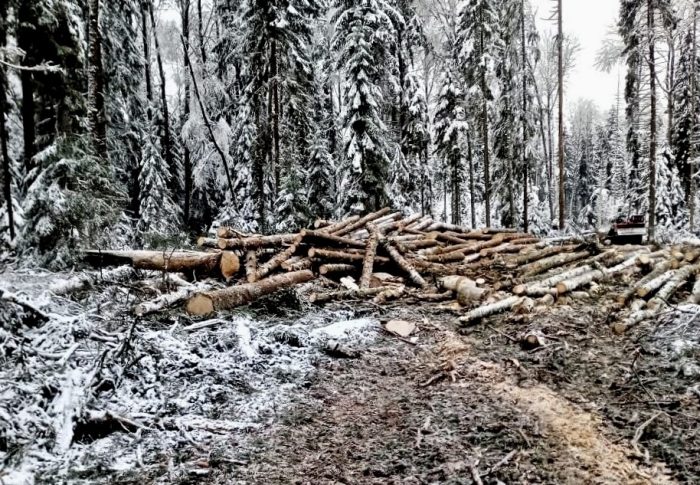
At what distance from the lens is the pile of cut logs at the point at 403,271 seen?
7.55 meters

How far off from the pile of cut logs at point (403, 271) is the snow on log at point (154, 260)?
19 millimetres

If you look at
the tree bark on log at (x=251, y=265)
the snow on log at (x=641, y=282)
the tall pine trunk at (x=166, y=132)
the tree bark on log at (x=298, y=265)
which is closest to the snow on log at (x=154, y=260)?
the tree bark on log at (x=251, y=265)

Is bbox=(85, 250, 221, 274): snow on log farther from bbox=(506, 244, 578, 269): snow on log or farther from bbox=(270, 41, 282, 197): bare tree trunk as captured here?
bbox=(270, 41, 282, 197): bare tree trunk

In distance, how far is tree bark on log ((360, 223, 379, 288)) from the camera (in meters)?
9.36

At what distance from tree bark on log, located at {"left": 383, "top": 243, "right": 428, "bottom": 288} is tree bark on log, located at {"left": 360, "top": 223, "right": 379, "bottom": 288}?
11.7 inches

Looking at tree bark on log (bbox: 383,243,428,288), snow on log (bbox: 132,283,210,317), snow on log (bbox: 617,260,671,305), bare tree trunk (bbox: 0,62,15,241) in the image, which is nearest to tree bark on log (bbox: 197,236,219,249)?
snow on log (bbox: 132,283,210,317)

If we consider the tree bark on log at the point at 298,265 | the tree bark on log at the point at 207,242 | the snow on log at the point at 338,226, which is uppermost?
the snow on log at the point at 338,226

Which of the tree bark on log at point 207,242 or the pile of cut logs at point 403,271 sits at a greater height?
the tree bark on log at point 207,242

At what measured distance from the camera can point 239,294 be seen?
7.30 metres

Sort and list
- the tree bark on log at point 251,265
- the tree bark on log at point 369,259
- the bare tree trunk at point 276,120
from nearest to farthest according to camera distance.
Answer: the tree bark on log at point 251,265
the tree bark on log at point 369,259
the bare tree trunk at point 276,120

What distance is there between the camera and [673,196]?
26.7 metres

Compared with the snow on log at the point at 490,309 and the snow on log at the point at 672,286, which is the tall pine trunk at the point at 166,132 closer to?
the snow on log at the point at 490,309

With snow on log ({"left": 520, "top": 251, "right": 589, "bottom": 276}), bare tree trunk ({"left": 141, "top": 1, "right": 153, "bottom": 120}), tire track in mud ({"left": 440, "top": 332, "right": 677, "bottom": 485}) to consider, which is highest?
bare tree trunk ({"left": 141, "top": 1, "right": 153, "bottom": 120})

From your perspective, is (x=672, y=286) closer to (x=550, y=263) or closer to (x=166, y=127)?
(x=550, y=263)
